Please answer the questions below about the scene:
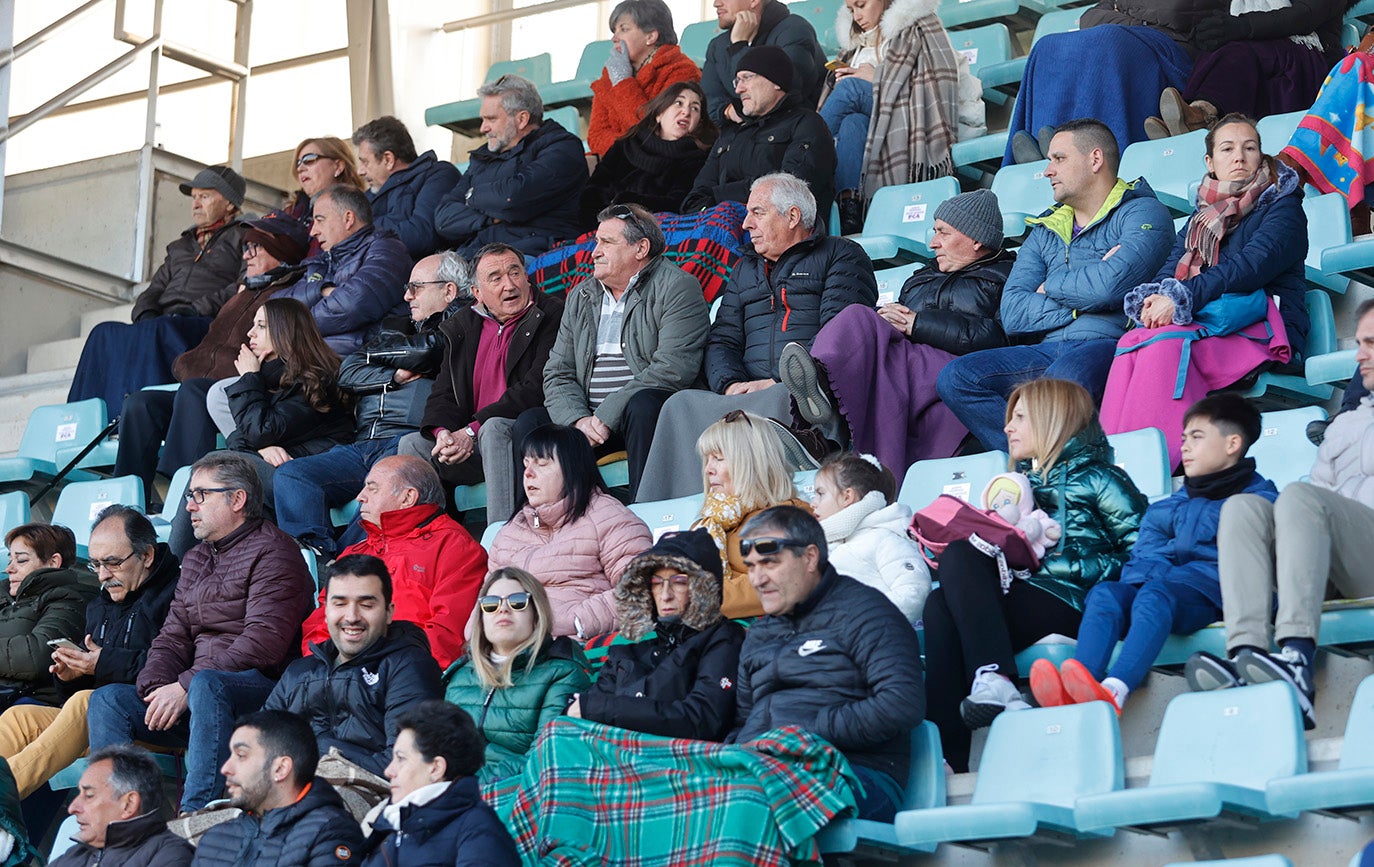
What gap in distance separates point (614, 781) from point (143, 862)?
46.9 inches

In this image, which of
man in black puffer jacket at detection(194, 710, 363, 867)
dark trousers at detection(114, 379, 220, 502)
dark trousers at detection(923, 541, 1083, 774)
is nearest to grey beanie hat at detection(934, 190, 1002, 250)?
dark trousers at detection(923, 541, 1083, 774)

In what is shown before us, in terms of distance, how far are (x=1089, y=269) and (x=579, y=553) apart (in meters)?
1.54

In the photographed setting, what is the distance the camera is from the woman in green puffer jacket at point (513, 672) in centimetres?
424

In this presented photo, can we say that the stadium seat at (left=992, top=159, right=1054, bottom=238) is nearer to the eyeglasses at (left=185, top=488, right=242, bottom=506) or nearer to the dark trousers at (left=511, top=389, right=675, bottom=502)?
the dark trousers at (left=511, top=389, right=675, bottom=502)

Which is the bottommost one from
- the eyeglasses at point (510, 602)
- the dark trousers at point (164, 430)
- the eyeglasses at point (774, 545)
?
the eyeglasses at point (510, 602)

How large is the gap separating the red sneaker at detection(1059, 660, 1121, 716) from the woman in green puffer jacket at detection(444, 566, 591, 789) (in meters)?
1.07

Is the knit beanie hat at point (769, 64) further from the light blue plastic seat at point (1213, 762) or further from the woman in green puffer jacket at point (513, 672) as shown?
the light blue plastic seat at point (1213, 762)

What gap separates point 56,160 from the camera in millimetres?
9758

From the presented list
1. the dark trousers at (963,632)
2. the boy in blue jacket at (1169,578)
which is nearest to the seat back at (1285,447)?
the boy in blue jacket at (1169,578)

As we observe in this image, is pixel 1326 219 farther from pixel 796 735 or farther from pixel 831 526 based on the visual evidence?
pixel 796 735

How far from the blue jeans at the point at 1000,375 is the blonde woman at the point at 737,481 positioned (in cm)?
62

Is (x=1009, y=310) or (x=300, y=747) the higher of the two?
(x=1009, y=310)

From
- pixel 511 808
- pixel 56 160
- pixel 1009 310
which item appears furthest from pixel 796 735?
pixel 56 160

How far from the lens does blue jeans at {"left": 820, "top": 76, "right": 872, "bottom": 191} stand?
7.12 meters
